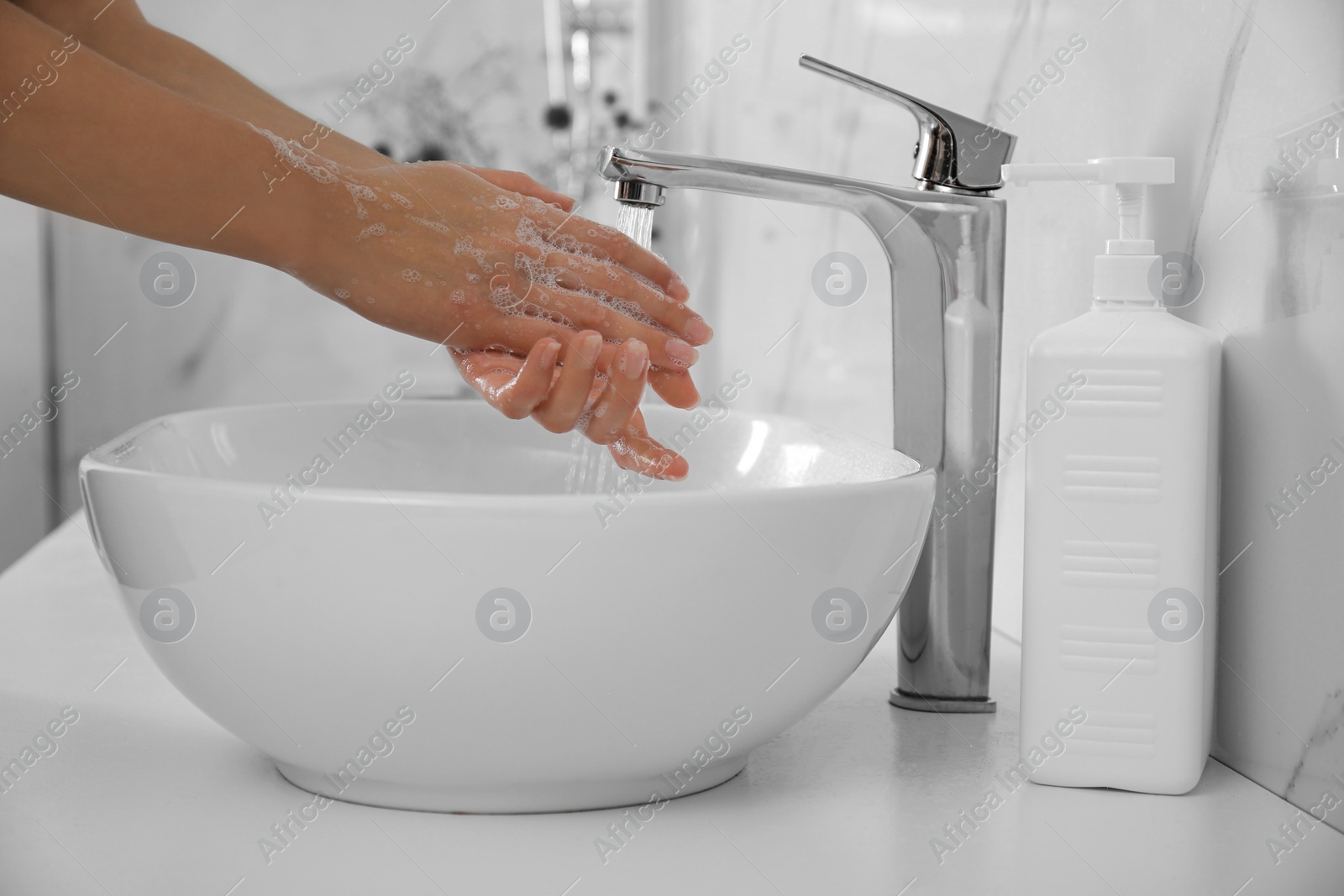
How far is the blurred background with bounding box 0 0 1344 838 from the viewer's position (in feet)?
1.52

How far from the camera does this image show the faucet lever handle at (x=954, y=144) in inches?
22.2

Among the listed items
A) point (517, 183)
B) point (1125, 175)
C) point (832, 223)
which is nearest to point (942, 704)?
point (1125, 175)

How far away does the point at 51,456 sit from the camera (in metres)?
Answer: 1.66

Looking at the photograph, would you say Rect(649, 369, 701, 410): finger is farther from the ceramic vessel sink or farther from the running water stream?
the ceramic vessel sink

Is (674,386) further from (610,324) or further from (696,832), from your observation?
(696,832)

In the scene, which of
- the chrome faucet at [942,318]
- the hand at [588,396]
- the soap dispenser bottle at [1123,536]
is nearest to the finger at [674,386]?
the hand at [588,396]

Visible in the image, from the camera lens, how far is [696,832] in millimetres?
445

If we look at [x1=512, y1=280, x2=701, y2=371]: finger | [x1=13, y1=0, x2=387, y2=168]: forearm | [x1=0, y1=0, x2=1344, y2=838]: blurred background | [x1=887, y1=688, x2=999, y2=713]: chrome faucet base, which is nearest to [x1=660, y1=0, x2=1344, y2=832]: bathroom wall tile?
[x1=0, y1=0, x2=1344, y2=838]: blurred background

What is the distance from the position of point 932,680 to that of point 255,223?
390 mm

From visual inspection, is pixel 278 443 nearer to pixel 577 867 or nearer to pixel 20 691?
pixel 20 691

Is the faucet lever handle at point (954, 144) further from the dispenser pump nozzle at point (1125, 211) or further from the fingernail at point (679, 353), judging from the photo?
the fingernail at point (679, 353)

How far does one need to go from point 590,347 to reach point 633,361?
22 millimetres

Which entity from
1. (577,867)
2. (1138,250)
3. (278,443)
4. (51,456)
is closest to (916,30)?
(1138,250)

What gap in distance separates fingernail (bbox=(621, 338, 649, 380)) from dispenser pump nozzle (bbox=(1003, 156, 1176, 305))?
0.19 meters
